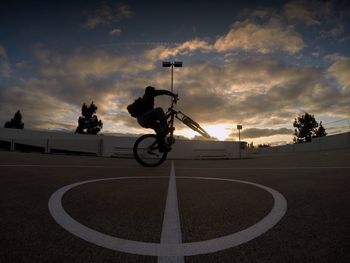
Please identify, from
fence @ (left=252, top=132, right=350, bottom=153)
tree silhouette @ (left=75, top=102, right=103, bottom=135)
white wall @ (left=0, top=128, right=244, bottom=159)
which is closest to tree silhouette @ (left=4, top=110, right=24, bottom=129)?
tree silhouette @ (left=75, top=102, right=103, bottom=135)

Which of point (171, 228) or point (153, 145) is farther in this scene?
point (153, 145)

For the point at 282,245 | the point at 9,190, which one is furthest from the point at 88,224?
the point at 9,190

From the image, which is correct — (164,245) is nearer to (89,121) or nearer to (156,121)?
(156,121)

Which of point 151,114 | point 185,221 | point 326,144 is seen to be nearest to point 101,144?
point 151,114

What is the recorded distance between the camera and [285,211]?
89.6 inches

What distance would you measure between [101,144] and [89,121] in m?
43.6

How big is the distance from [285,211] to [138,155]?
5945 millimetres

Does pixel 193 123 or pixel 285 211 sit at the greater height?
pixel 193 123

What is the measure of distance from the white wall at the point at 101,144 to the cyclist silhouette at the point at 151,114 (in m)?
19.8

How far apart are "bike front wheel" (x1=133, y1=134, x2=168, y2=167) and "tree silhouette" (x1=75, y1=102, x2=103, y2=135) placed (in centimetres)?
6321

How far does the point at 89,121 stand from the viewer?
68000 mm

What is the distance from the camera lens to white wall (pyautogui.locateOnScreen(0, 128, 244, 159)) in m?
27.6

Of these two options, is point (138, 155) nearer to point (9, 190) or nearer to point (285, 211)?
point (9, 190)

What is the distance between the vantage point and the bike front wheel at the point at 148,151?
293 inches
